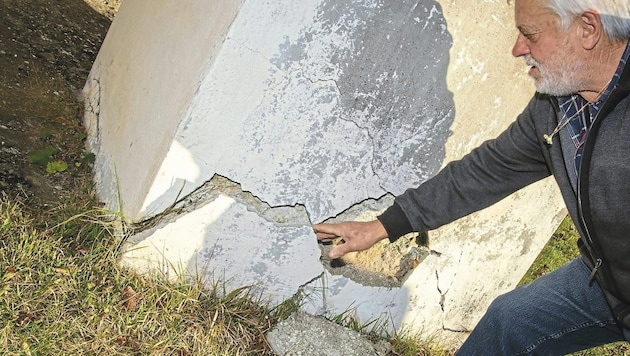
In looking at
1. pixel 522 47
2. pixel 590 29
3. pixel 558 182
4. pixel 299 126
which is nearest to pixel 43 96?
pixel 299 126

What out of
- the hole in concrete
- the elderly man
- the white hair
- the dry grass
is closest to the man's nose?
the elderly man

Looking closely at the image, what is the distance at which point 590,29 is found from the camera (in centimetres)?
211

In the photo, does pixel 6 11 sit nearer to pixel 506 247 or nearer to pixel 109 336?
pixel 109 336

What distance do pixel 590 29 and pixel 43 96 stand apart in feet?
9.24

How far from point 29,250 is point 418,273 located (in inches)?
65.2

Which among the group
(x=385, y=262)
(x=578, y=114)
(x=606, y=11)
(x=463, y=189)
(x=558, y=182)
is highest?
(x=606, y=11)

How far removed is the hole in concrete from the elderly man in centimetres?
28

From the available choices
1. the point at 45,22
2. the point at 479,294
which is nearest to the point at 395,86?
the point at 479,294

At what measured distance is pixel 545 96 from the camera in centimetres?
246

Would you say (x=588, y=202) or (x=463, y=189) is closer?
(x=588, y=202)

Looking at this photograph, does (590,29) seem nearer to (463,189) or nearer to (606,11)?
(606,11)

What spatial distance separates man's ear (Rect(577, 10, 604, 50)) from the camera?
6.81ft

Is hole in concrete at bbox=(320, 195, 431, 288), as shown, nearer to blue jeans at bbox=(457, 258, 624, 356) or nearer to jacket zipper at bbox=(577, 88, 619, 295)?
blue jeans at bbox=(457, 258, 624, 356)

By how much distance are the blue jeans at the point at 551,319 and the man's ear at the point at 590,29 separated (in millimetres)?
863
